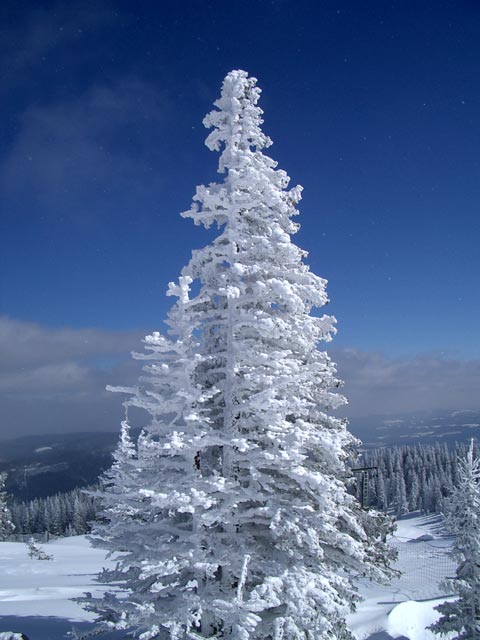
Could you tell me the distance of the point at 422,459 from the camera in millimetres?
137000

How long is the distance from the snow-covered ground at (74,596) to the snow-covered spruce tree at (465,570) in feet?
3.07

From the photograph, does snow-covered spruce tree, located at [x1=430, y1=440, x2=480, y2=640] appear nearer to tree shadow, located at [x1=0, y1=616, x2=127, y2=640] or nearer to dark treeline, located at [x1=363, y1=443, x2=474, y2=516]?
tree shadow, located at [x1=0, y1=616, x2=127, y2=640]

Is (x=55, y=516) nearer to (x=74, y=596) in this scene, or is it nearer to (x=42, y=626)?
(x=74, y=596)

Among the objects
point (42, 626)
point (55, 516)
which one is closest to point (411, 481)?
point (55, 516)

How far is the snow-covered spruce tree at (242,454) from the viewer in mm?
9133

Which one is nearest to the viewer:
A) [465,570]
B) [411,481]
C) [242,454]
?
[242,454]

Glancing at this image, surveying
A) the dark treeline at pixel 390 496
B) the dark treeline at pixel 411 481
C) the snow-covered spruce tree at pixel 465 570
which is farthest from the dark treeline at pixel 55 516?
the snow-covered spruce tree at pixel 465 570

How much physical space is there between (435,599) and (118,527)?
26.0 meters

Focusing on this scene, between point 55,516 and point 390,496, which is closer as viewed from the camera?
point 55,516

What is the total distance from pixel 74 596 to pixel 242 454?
19.1 metres

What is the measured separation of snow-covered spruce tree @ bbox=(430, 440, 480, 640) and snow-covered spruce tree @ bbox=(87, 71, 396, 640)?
24.1 ft

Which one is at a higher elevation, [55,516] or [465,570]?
[465,570]

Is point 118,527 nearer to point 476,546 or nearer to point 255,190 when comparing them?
point 255,190

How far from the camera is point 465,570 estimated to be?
1756cm
